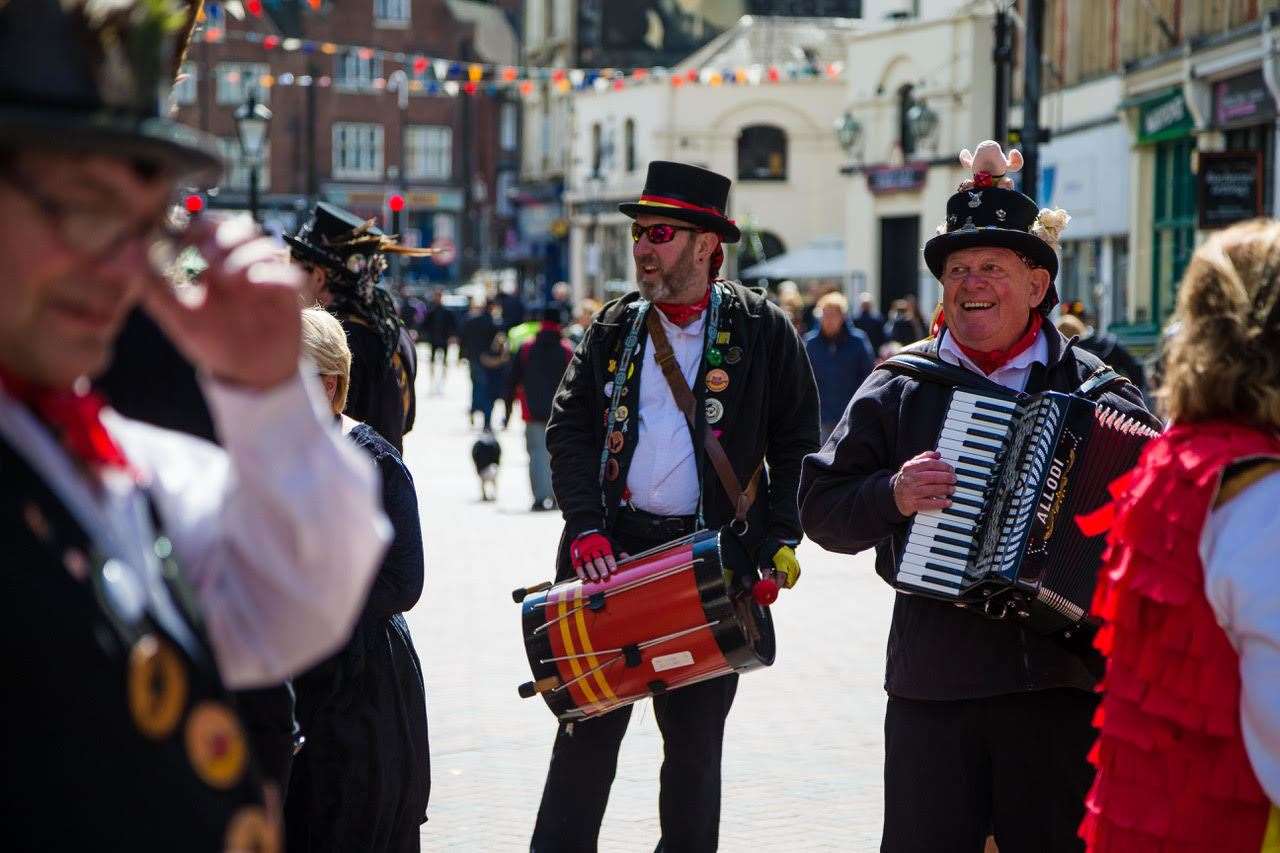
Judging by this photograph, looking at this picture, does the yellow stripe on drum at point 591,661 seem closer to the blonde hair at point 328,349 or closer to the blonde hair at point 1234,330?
the blonde hair at point 328,349

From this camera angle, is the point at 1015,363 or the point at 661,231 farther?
the point at 661,231

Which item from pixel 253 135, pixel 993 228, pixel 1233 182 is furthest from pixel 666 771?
pixel 253 135

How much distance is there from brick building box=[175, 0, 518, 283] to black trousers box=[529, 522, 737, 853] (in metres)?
65.7

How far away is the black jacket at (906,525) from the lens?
4.68 m

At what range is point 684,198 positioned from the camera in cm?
596

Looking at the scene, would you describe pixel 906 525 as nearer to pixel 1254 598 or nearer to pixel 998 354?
pixel 998 354

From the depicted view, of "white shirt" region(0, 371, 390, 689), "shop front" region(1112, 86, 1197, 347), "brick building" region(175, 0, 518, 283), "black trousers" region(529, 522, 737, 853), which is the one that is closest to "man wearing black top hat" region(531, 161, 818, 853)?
"black trousers" region(529, 522, 737, 853)

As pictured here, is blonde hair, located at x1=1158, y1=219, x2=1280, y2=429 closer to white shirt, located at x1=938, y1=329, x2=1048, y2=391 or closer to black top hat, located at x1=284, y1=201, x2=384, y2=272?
white shirt, located at x1=938, y1=329, x2=1048, y2=391

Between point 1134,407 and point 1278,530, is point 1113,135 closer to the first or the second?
point 1134,407

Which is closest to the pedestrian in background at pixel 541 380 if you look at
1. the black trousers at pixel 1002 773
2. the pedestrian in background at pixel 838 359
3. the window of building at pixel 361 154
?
the pedestrian in background at pixel 838 359

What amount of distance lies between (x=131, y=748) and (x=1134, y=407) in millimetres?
3427

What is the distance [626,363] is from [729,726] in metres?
3.09

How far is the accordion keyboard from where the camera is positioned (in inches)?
183

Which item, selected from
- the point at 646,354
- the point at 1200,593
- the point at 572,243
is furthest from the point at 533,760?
the point at 572,243
